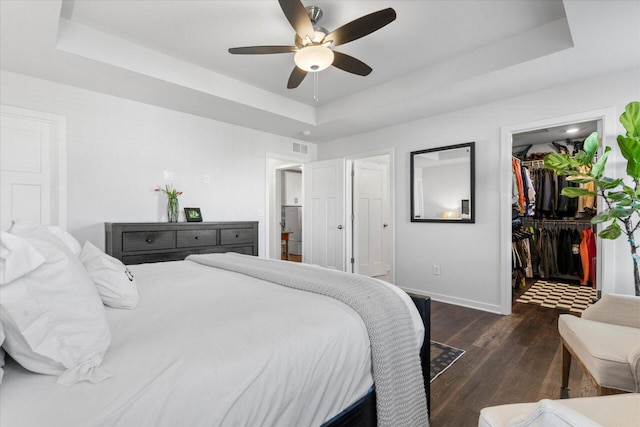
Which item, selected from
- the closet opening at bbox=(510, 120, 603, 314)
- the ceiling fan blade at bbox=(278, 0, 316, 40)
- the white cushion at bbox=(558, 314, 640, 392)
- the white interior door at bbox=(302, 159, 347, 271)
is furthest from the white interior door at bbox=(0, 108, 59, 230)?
the closet opening at bbox=(510, 120, 603, 314)

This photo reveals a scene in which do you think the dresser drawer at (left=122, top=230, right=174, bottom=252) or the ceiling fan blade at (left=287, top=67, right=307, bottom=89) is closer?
the ceiling fan blade at (left=287, top=67, right=307, bottom=89)

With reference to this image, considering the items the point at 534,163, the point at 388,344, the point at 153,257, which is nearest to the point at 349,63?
the point at 388,344

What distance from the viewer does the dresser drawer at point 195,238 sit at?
3.45m

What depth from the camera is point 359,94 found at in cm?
397

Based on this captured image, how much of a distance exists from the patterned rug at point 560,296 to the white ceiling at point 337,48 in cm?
249

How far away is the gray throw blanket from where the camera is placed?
126cm

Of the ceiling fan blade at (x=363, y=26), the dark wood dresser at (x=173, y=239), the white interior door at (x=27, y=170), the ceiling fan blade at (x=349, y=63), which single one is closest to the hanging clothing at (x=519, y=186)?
the ceiling fan blade at (x=349, y=63)

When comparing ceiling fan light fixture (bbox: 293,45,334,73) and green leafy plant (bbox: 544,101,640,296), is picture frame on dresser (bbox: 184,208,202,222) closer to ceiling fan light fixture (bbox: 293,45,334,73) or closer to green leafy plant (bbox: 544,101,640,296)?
ceiling fan light fixture (bbox: 293,45,334,73)

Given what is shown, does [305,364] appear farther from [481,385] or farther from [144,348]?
[481,385]

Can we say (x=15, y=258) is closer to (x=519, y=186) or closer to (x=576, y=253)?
(x=519, y=186)

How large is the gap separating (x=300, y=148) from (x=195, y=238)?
8.14 feet

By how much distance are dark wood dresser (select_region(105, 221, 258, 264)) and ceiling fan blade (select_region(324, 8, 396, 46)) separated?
2.41 meters

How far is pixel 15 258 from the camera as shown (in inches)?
29.6

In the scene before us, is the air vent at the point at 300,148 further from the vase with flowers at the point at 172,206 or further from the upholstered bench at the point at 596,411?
the upholstered bench at the point at 596,411
